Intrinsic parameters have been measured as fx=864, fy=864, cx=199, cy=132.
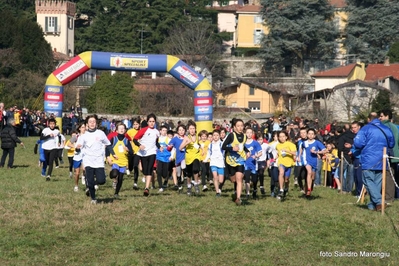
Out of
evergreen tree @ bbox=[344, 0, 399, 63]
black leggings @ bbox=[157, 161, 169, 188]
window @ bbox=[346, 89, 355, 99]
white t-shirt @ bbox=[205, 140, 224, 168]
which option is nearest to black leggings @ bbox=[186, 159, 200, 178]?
black leggings @ bbox=[157, 161, 169, 188]

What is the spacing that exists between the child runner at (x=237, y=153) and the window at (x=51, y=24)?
314ft

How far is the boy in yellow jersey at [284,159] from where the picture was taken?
20.8 metres

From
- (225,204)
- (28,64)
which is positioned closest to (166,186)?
(225,204)

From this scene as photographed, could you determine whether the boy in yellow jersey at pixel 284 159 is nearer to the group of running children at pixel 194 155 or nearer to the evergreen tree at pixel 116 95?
the group of running children at pixel 194 155

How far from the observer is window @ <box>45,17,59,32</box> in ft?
367

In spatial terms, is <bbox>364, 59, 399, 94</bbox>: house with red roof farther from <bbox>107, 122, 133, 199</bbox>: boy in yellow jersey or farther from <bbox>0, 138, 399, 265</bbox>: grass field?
<bbox>0, 138, 399, 265</bbox>: grass field

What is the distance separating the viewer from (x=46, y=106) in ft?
129

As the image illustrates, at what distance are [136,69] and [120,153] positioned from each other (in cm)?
1991

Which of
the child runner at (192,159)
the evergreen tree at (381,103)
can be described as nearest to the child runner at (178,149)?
the child runner at (192,159)

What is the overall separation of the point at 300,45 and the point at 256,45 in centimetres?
1771

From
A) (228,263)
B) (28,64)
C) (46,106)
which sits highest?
(28,64)

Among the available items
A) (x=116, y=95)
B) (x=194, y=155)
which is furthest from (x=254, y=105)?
(x=194, y=155)

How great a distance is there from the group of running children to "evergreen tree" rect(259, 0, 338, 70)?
76066 mm

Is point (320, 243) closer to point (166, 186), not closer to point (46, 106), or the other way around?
point (166, 186)
